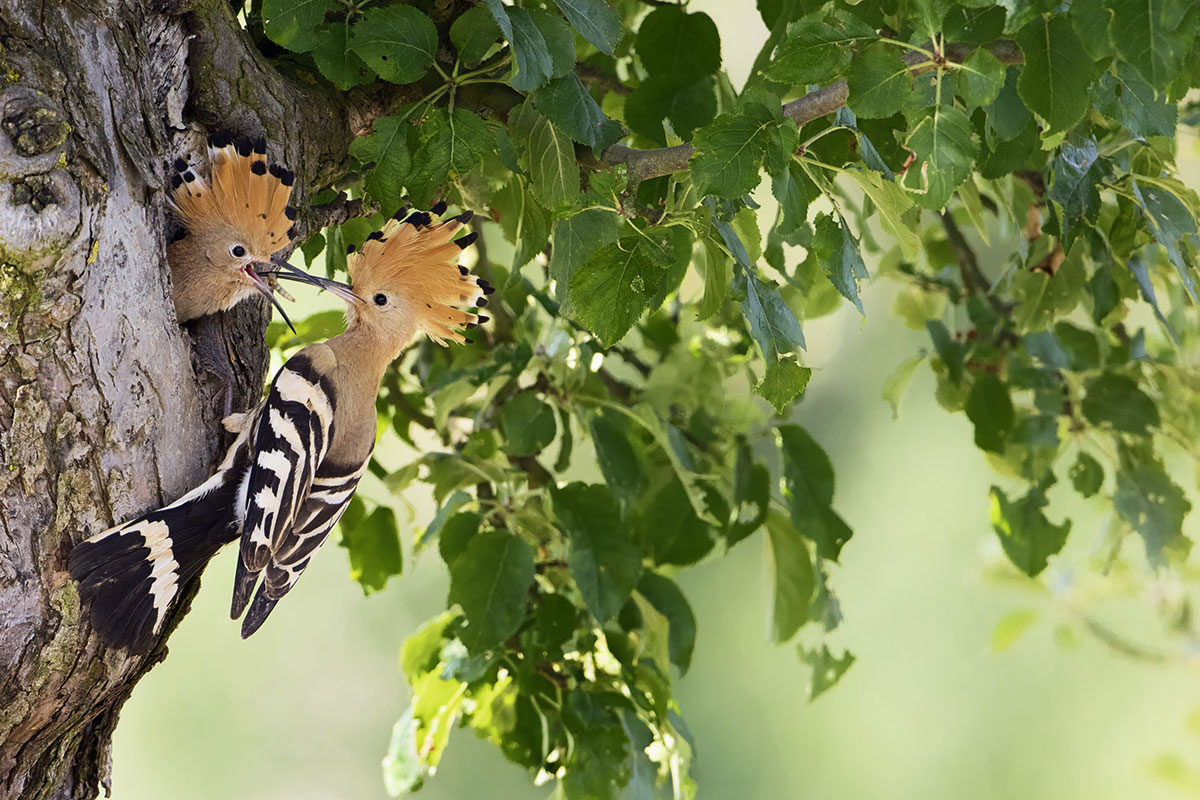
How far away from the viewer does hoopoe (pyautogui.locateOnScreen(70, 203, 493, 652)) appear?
58 centimetres

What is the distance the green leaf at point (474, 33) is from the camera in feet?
2.13

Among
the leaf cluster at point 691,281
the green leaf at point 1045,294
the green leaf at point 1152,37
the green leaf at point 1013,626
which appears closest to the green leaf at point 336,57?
the leaf cluster at point 691,281

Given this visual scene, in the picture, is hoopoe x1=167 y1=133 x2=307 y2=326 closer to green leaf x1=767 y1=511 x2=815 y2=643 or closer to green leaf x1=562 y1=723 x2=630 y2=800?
green leaf x1=562 y1=723 x2=630 y2=800

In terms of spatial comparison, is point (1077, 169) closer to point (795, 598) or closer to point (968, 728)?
point (795, 598)

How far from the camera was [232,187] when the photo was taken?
667 mm

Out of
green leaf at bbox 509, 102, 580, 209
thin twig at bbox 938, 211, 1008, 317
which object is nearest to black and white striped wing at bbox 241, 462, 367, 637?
green leaf at bbox 509, 102, 580, 209

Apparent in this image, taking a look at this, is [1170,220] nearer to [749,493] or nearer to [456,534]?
[749,493]

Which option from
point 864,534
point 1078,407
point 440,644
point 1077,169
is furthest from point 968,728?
point 1077,169

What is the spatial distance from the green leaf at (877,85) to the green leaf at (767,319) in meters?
Answer: 0.11

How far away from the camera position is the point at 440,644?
3.43 feet

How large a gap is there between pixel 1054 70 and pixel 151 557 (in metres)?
0.52

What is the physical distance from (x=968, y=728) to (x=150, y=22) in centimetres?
265

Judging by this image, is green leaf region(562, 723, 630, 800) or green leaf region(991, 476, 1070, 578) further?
green leaf region(991, 476, 1070, 578)

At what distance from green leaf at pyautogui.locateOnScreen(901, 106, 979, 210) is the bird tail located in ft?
1.30
